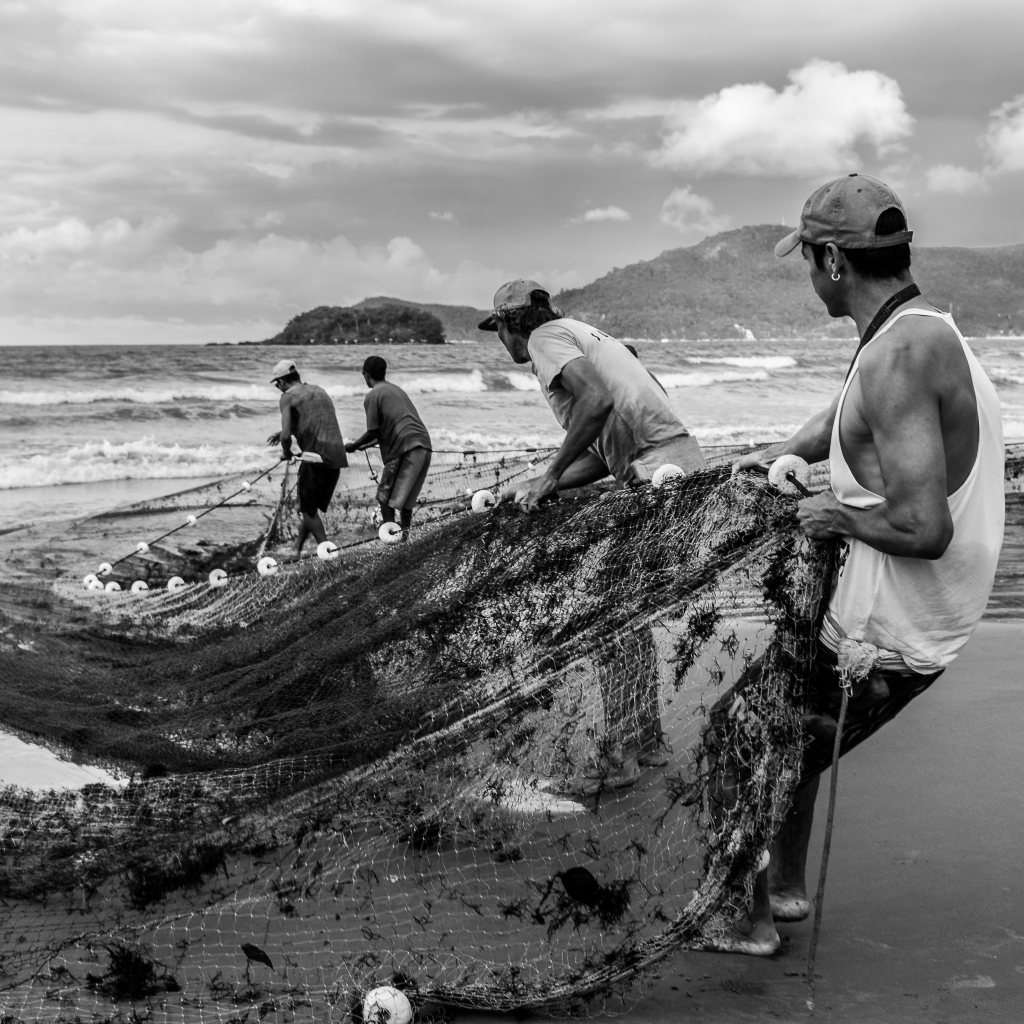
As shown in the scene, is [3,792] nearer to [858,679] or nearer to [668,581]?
[668,581]

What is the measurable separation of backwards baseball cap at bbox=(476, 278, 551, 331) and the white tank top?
2009 mm

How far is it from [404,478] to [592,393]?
595 centimetres

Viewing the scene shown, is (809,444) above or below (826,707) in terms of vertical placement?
above

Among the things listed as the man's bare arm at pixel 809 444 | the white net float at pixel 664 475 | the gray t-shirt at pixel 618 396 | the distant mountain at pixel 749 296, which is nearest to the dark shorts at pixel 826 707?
the man's bare arm at pixel 809 444

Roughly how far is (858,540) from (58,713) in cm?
289

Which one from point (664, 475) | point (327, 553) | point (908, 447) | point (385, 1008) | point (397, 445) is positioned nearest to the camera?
point (908, 447)

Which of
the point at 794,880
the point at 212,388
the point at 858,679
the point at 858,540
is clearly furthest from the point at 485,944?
the point at 212,388

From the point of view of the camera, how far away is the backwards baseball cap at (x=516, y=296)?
14.2 feet

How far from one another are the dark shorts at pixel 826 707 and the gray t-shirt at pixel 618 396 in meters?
1.79

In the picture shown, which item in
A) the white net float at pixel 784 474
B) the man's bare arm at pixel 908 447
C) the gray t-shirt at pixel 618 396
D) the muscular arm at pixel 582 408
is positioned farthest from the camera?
the gray t-shirt at pixel 618 396

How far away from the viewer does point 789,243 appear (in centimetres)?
272

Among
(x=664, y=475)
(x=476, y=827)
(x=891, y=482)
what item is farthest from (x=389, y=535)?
(x=891, y=482)

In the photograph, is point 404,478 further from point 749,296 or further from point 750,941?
point 749,296

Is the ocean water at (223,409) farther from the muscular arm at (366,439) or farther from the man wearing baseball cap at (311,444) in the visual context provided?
the muscular arm at (366,439)
